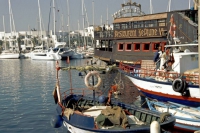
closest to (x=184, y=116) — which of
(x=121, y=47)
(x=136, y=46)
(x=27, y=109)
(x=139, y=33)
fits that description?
(x=27, y=109)

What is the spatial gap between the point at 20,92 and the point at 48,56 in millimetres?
48069

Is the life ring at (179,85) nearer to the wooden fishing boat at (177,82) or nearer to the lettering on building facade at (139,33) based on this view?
the wooden fishing boat at (177,82)

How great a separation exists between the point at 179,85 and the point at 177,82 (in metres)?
0.20

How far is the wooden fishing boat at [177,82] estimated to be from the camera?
48.9 feet

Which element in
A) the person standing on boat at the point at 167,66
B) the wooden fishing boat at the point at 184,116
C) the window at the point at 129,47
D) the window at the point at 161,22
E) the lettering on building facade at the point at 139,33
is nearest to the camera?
the wooden fishing boat at the point at 184,116

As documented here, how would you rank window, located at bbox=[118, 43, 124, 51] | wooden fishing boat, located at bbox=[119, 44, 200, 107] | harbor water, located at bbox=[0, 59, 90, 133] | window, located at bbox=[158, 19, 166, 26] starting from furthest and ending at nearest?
window, located at bbox=[118, 43, 124, 51] → window, located at bbox=[158, 19, 166, 26] → harbor water, located at bbox=[0, 59, 90, 133] → wooden fishing boat, located at bbox=[119, 44, 200, 107]

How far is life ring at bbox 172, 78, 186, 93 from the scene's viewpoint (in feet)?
48.4

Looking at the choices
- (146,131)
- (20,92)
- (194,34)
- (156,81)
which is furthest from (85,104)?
(20,92)

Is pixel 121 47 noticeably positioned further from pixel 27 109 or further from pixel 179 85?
pixel 179 85

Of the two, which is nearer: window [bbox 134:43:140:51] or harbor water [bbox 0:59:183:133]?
harbor water [bbox 0:59:183:133]

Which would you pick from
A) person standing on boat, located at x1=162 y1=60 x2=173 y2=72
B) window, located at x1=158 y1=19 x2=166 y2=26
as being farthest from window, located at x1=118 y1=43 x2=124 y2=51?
person standing on boat, located at x1=162 y1=60 x2=173 y2=72

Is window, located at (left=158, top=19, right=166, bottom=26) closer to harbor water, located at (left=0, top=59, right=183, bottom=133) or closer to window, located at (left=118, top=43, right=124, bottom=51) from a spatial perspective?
window, located at (left=118, top=43, right=124, bottom=51)

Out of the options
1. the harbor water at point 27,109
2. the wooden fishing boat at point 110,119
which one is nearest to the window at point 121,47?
the harbor water at point 27,109

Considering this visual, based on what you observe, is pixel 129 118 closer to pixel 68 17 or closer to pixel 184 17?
pixel 184 17
